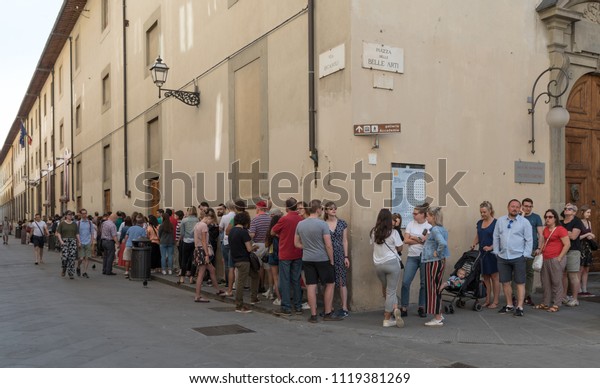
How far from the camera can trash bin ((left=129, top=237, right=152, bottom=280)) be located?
13.6m

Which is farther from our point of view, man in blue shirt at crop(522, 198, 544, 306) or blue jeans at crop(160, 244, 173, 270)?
blue jeans at crop(160, 244, 173, 270)

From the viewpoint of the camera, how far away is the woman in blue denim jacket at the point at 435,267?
7887mm

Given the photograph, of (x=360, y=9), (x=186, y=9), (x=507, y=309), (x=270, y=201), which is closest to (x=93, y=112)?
(x=186, y=9)

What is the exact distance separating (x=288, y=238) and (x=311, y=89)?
2.60m

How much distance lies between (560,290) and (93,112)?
21722 millimetres

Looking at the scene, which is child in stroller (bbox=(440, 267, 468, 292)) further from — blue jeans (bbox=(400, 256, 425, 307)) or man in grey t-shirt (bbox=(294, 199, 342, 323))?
man in grey t-shirt (bbox=(294, 199, 342, 323))

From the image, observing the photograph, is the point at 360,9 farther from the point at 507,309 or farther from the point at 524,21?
the point at 507,309

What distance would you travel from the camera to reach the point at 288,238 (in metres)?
8.67

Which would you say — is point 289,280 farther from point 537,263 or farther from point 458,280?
point 537,263

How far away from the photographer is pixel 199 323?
26.9ft

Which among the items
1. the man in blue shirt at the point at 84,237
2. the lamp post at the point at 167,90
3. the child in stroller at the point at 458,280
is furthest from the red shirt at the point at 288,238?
the man in blue shirt at the point at 84,237

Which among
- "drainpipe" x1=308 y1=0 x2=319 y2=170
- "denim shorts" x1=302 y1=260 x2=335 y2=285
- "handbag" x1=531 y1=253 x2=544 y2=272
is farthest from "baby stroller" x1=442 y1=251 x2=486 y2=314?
"drainpipe" x1=308 y1=0 x2=319 y2=170

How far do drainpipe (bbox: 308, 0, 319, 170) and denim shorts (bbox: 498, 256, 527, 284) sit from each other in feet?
10.8

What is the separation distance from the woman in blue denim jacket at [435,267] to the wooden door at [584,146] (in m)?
4.71
